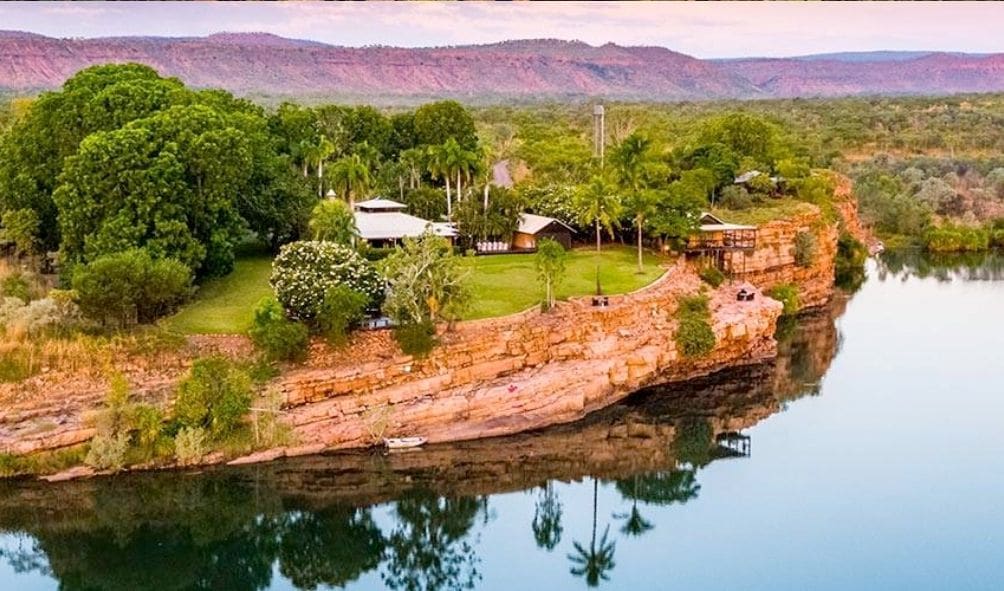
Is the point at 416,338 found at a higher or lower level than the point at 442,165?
lower

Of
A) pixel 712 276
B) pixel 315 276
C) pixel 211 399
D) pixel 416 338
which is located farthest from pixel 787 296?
pixel 211 399

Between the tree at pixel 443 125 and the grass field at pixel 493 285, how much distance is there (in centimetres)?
1697

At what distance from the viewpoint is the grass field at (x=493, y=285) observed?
38.4 metres

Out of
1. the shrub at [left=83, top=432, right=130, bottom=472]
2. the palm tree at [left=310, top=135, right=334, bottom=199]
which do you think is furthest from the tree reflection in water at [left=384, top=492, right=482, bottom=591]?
the palm tree at [left=310, top=135, right=334, bottom=199]

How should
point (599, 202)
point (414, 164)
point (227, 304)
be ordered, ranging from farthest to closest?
point (414, 164) < point (599, 202) < point (227, 304)

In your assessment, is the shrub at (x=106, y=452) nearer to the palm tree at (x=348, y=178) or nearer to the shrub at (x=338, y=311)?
the shrub at (x=338, y=311)

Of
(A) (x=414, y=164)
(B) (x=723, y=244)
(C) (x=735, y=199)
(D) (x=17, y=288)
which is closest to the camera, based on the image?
(D) (x=17, y=288)

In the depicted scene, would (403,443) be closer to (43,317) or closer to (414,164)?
(43,317)

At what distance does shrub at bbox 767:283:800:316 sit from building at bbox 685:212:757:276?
8.59 ft

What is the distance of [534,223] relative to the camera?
5322 cm

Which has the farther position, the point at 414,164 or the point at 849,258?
the point at 849,258

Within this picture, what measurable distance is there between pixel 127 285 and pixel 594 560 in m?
17.7

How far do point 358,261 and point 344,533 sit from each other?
11.2m

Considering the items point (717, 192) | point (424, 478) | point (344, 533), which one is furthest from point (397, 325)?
point (717, 192)
